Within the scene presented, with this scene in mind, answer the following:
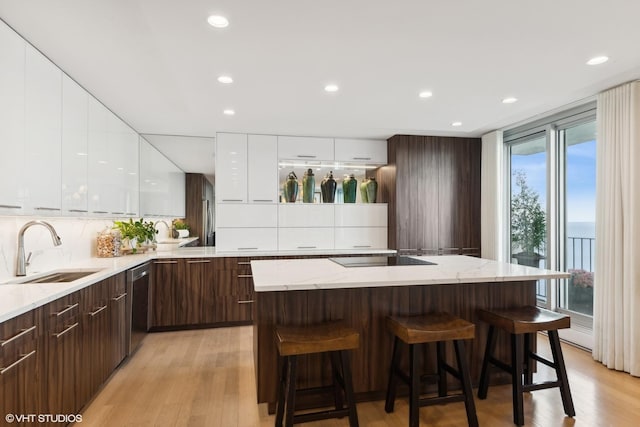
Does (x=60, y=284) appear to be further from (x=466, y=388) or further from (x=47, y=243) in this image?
(x=466, y=388)

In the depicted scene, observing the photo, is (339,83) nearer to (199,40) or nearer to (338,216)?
(199,40)

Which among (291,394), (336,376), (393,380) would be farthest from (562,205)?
(291,394)

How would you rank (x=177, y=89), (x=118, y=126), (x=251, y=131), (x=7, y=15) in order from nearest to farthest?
(x=7, y=15), (x=177, y=89), (x=118, y=126), (x=251, y=131)

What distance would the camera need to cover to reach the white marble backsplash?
7.84ft

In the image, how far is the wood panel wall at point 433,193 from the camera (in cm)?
461

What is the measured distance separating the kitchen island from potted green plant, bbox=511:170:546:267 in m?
1.83

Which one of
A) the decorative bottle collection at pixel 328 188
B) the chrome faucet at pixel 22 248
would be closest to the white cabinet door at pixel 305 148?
the decorative bottle collection at pixel 328 188

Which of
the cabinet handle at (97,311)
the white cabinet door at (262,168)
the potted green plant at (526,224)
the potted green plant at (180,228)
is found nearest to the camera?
the cabinet handle at (97,311)

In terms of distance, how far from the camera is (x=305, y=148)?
4.65 m

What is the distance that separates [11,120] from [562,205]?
4.97 meters

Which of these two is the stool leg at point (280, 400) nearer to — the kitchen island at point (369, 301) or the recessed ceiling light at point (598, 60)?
the kitchen island at point (369, 301)

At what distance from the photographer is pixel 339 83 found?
2816mm

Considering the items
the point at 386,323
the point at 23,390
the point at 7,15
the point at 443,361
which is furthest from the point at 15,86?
the point at 443,361

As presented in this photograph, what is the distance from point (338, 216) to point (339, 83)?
Answer: 90.6 inches
